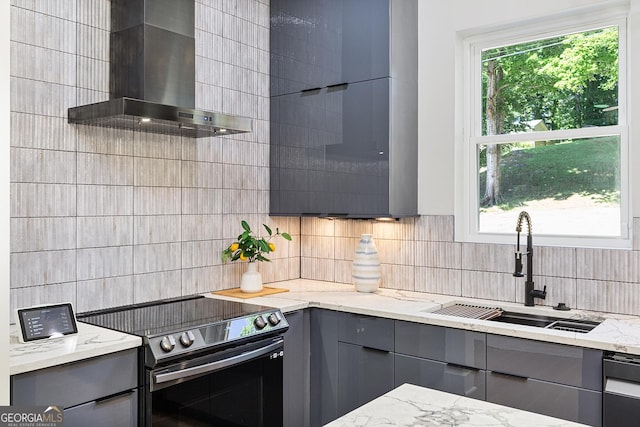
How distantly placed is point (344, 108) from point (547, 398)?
6.15 feet

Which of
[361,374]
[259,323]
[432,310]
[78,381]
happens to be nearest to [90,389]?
[78,381]

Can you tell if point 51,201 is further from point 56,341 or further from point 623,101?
point 623,101

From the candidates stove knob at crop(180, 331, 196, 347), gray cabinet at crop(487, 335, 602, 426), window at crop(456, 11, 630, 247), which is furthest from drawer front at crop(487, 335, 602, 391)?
stove knob at crop(180, 331, 196, 347)

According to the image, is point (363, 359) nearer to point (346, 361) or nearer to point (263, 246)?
point (346, 361)

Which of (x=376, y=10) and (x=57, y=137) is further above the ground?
(x=376, y=10)

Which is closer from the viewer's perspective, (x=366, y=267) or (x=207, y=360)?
(x=207, y=360)

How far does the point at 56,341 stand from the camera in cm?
209

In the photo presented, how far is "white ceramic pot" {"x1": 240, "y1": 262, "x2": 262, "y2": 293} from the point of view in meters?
3.21

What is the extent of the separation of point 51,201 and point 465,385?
2.07m

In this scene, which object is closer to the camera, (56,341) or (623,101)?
(56,341)

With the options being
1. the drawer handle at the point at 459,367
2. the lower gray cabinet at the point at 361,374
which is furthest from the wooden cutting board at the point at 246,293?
the drawer handle at the point at 459,367

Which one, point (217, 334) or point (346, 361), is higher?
point (217, 334)

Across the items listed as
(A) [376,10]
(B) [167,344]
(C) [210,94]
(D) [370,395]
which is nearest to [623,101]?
(A) [376,10]

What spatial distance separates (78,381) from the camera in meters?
1.97
